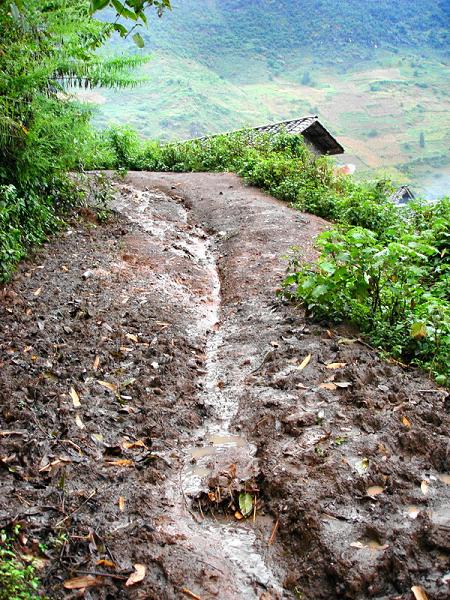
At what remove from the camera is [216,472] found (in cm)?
344

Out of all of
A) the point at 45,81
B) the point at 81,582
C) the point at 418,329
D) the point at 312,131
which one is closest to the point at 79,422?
the point at 81,582

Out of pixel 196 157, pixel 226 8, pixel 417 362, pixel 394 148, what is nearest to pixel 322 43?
pixel 226 8

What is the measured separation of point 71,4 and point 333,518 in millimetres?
7514

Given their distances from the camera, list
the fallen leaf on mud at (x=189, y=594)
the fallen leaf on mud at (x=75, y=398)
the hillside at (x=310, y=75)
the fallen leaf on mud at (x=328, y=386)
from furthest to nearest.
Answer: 1. the hillside at (x=310, y=75)
2. the fallen leaf on mud at (x=328, y=386)
3. the fallen leaf on mud at (x=75, y=398)
4. the fallen leaf on mud at (x=189, y=594)

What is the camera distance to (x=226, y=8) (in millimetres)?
75312

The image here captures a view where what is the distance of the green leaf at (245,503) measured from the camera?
3.15m

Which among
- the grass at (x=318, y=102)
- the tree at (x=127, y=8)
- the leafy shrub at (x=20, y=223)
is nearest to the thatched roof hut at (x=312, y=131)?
the leafy shrub at (x=20, y=223)

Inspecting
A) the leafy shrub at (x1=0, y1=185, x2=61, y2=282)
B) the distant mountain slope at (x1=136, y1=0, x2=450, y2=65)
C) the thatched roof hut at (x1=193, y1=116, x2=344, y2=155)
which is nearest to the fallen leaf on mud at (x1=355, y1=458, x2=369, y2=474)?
the leafy shrub at (x1=0, y1=185, x2=61, y2=282)

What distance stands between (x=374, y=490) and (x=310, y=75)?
70615 mm

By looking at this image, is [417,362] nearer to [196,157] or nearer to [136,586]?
[136,586]

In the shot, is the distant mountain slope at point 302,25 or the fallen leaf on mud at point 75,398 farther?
the distant mountain slope at point 302,25

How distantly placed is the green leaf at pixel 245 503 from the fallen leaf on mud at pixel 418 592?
1015 millimetres

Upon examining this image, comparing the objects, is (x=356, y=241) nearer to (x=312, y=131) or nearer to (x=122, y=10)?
(x=122, y=10)

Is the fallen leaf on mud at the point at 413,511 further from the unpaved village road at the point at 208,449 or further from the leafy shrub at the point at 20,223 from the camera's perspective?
the leafy shrub at the point at 20,223
